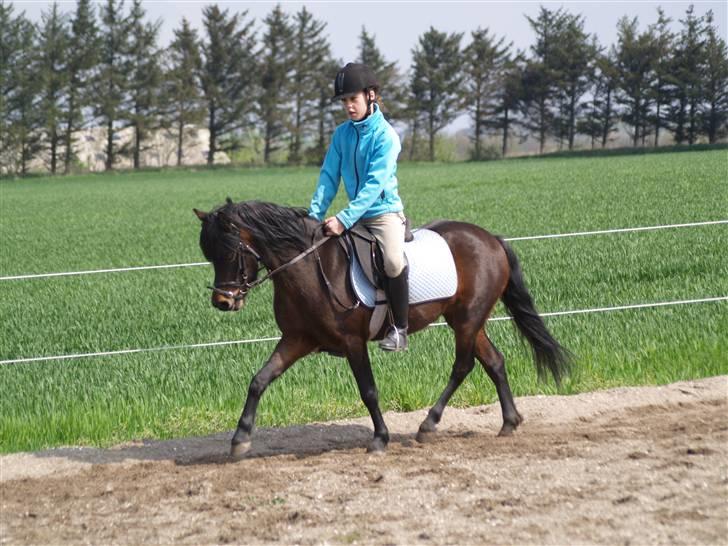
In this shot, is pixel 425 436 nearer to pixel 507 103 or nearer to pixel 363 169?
pixel 363 169

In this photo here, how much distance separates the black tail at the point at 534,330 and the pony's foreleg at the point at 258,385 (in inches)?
78.0

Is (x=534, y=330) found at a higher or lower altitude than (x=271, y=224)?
lower

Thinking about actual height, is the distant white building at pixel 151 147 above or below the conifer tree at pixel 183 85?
below

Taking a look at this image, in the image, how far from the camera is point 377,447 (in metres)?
7.07

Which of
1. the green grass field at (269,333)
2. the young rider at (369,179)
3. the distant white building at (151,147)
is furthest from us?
the distant white building at (151,147)

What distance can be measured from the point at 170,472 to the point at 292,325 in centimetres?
128

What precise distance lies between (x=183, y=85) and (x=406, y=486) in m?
86.3

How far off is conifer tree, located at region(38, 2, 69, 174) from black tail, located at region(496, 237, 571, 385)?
77.6 metres

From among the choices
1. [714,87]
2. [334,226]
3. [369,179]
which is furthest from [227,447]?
[714,87]

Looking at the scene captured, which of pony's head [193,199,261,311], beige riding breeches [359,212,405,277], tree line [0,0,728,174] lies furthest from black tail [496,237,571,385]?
tree line [0,0,728,174]

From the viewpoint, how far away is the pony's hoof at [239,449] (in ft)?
22.7

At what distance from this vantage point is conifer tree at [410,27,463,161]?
96312 mm

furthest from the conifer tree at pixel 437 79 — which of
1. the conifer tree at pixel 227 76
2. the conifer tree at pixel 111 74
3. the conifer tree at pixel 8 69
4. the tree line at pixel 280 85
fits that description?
the conifer tree at pixel 8 69

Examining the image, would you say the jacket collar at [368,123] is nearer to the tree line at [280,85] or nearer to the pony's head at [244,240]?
the pony's head at [244,240]
